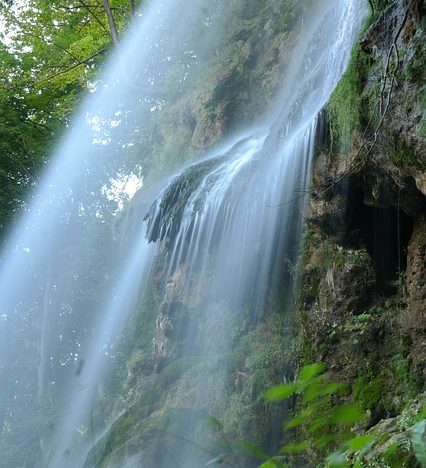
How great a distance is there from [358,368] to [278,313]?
2417 mm

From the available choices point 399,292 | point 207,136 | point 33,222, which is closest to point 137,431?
point 399,292

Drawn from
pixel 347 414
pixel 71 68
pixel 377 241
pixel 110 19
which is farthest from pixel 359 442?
pixel 71 68

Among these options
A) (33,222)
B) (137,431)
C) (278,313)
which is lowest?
(137,431)

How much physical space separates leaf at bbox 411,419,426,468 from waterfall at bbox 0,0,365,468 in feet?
3.39

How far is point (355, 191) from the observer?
7113 millimetres

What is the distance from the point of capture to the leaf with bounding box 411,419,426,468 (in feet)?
3.59

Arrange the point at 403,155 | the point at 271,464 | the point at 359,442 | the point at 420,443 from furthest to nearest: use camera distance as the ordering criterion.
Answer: the point at 403,155 < the point at 271,464 < the point at 359,442 < the point at 420,443

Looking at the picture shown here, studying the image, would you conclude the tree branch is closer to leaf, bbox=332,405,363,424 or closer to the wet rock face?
the wet rock face

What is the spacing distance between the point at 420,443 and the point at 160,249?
1203 cm

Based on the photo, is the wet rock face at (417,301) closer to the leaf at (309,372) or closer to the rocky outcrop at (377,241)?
the rocky outcrop at (377,241)

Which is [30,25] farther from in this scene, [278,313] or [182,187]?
[278,313]

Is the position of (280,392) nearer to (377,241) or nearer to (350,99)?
(350,99)

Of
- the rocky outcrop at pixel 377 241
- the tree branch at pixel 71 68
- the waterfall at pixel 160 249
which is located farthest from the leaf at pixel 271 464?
the tree branch at pixel 71 68

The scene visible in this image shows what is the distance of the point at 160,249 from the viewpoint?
13.1 m
